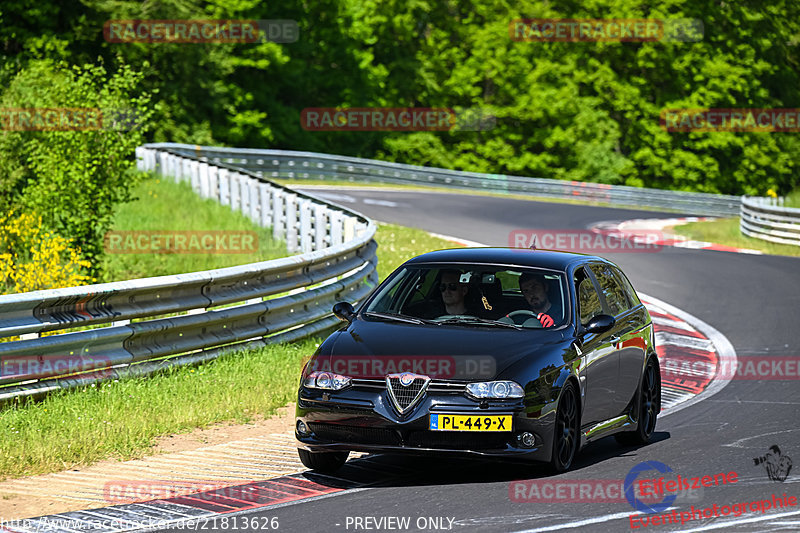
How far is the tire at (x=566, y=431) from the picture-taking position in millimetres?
8000

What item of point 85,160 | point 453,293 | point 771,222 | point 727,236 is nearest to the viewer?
point 453,293

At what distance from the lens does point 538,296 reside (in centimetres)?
893

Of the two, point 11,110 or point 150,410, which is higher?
point 11,110

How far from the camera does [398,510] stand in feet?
23.2

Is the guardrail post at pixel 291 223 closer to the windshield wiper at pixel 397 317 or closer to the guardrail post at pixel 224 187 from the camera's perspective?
the guardrail post at pixel 224 187

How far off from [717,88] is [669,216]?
2809cm

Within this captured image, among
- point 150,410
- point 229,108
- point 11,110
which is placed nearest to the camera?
point 150,410

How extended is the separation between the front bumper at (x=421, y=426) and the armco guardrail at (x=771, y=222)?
23273 mm

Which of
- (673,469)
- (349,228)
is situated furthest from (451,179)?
(673,469)

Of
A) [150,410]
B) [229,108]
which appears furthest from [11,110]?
[229,108]

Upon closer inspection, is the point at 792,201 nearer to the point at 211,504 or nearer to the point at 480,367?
the point at 480,367

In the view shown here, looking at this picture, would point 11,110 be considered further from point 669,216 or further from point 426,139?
point 426,139

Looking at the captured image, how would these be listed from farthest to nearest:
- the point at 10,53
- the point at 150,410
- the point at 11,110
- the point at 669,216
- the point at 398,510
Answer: the point at 10,53
the point at 669,216
the point at 11,110
the point at 150,410
the point at 398,510

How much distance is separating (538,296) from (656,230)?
25.0 meters
